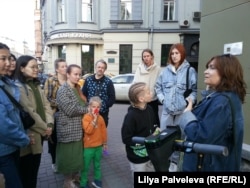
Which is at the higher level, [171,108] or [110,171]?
[171,108]

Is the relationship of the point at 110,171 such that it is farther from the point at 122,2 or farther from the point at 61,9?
the point at 61,9

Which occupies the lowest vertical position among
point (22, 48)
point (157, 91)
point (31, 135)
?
point (31, 135)

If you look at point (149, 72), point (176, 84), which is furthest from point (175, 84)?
point (149, 72)

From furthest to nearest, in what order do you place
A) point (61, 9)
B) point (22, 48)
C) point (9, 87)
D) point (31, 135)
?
point (22, 48) < point (61, 9) < point (31, 135) < point (9, 87)

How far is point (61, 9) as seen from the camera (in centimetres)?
2144

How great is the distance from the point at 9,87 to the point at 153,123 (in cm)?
159

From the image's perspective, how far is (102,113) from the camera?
14.7 ft

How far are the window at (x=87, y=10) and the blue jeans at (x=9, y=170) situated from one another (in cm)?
1942

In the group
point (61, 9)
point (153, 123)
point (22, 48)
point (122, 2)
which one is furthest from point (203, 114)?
point (22, 48)

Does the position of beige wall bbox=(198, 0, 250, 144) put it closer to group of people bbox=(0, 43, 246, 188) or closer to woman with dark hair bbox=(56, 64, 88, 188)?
group of people bbox=(0, 43, 246, 188)

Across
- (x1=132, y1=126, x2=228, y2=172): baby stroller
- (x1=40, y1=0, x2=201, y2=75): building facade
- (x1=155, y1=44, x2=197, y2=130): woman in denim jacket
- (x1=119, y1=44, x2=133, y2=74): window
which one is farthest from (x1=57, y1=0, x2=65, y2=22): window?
(x1=132, y1=126, x2=228, y2=172): baby stroller

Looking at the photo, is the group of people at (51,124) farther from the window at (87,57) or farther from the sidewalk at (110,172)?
the window at (87,57)

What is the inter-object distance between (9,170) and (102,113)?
2.18 meters

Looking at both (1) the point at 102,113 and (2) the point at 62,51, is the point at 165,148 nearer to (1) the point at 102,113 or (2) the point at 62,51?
(1) the point at 102,113
